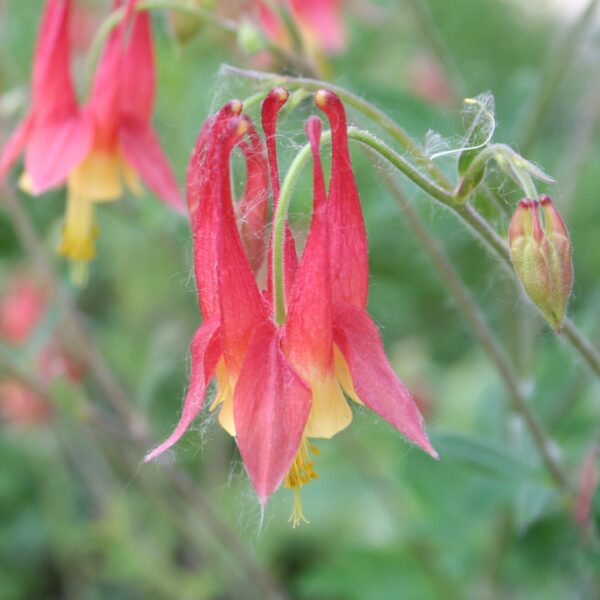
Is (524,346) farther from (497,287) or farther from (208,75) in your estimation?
(208,75)

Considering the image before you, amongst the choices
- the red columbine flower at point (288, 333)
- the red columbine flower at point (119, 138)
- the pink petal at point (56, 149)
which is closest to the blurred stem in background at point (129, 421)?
the red columbine flower at point (119, 138)

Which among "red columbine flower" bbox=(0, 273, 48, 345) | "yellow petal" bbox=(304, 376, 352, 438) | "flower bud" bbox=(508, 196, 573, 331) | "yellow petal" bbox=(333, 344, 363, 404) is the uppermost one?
"flower bud" bbox=(508, 196, 573, 331)

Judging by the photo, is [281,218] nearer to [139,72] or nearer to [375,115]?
[375,115]

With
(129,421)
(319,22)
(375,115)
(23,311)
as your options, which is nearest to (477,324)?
(375,115)

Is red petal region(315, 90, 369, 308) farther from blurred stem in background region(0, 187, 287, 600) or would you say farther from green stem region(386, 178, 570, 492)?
blurred stem in background region(0, 187, 287, 600)

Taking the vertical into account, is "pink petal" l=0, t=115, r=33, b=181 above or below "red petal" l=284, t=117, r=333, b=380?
below

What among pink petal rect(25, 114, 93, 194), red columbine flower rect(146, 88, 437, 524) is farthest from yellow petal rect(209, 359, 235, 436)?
pink petal rect(25, 114, 93, 194)

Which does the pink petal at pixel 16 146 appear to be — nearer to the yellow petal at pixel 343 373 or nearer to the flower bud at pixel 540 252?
the yellow petal at pixel 343 373
